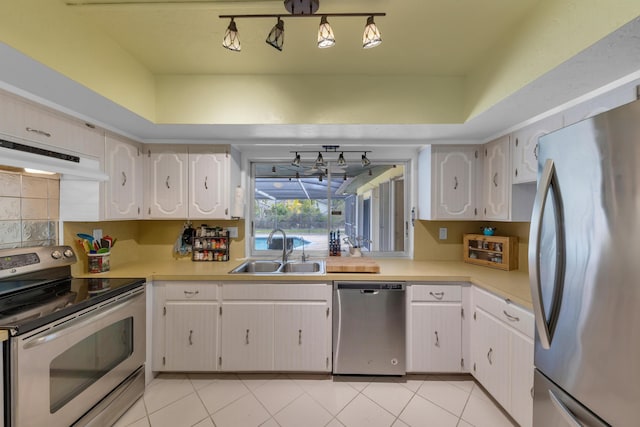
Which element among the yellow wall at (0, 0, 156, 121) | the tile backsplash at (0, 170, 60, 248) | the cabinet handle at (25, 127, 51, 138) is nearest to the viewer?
the yellow wall at (0, 0, 156, 121)

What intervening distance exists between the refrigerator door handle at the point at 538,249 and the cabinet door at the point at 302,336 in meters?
1.35

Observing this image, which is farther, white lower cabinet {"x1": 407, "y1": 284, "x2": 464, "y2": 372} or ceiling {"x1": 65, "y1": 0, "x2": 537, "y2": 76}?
white lower cabinet {"x1": 407, "y1": 284, "x2": 464, "y2": 372}

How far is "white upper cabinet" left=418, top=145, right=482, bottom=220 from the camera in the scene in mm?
2455

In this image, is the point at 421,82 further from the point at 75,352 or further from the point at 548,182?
the point at 75,352

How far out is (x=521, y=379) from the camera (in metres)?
1.55

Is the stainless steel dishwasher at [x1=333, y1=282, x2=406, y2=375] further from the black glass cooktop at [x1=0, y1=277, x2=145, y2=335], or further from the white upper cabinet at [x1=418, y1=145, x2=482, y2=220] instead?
the black glass cooktop at [x1=0, y1=277, x2=145, y2=335]

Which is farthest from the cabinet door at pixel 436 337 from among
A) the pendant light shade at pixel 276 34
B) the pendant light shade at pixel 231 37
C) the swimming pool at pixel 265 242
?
the pendant light shade at pixel 231 37

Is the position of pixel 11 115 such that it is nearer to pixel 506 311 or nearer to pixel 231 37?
pixel 231 37

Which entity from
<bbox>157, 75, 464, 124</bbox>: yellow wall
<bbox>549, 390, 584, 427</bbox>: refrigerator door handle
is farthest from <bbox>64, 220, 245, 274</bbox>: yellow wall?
<bbox>549, 390, 584, 427</bbox>: refrigerator door handle

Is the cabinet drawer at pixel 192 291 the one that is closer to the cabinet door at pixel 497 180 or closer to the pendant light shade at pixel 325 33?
the pendant light shade at pixel 325 33

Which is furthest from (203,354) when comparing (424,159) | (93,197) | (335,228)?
(424,159)

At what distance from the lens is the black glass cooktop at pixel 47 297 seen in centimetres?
124

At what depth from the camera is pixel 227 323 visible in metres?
2.09

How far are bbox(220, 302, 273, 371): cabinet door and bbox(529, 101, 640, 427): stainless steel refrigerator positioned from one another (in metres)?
1.65
